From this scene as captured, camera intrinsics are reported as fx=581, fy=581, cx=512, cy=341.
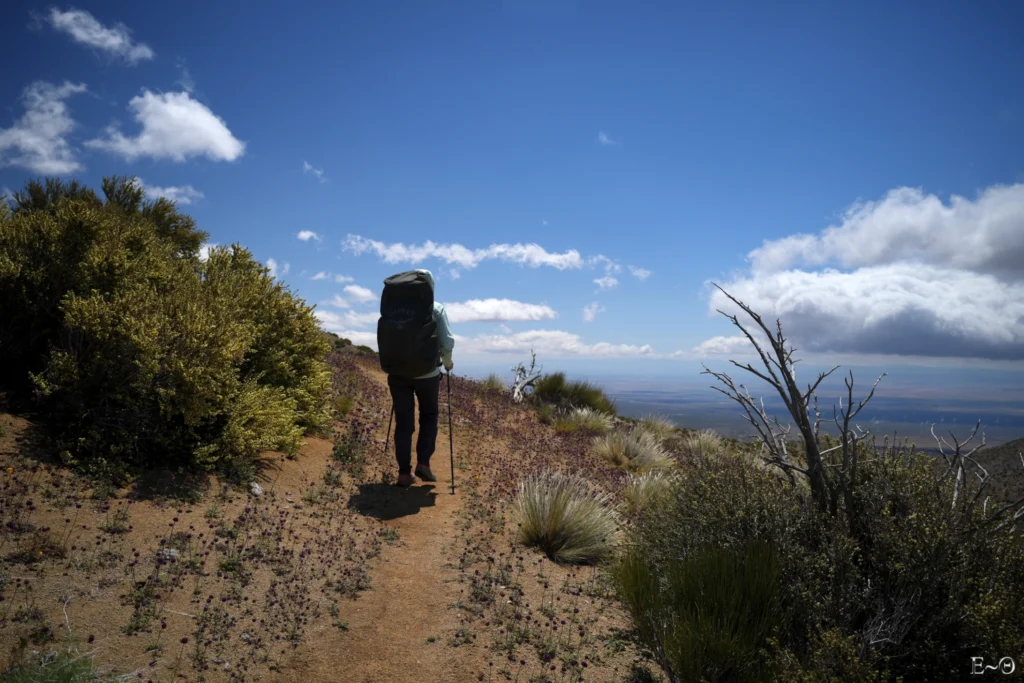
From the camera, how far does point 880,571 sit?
3.35m

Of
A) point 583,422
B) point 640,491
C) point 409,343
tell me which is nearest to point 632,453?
point 583,422

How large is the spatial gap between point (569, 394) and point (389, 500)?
1034 centimetres

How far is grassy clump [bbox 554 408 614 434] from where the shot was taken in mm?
13500

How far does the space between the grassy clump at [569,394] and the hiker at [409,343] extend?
9282 mm

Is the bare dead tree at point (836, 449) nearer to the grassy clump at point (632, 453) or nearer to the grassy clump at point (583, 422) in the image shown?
the grassy clump at point (632, 453)

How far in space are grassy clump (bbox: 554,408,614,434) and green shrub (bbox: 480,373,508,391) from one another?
2422 millimetres

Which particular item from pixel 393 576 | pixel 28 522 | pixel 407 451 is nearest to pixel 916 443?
pixel 393 576

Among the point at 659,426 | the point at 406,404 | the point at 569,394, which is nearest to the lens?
the point at 406,404

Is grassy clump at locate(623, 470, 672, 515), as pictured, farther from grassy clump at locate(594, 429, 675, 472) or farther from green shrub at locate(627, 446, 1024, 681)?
green shrub at locate(627, 446, 1024, 681)

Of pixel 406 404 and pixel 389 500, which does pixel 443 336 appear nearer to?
pixel 406 404

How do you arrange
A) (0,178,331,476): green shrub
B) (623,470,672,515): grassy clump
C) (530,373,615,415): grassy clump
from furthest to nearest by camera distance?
(530,373,615,415): grassy clump, (623,470,672,515): grassy clump, (0,178,331,476): green shrub

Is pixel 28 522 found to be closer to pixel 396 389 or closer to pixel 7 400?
pixel 7 400

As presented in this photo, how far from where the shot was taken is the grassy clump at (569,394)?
53.3 ft

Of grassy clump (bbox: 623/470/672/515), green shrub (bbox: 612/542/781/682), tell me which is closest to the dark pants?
grassy clump (bbox: 623/470/672/515)
